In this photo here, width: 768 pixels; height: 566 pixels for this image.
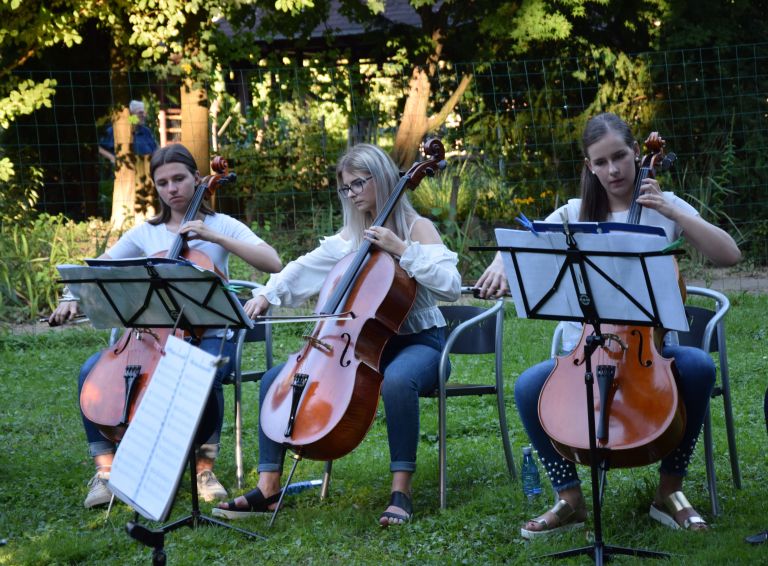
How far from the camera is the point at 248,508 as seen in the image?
3605 mm

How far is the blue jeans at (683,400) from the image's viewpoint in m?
3.15

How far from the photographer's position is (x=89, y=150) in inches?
401

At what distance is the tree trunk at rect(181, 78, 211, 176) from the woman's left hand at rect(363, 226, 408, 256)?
547 cm

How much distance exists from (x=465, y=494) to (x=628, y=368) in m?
1.03

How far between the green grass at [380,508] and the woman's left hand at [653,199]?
0.97 metres

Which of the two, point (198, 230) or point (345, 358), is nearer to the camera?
point (345, 358)

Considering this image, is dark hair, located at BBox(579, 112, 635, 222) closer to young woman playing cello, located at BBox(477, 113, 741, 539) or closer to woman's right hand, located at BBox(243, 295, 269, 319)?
young woman playing cello, located at BBox(477, 113, 741, 539)

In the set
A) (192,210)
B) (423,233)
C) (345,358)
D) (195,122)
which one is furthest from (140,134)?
(345,358)

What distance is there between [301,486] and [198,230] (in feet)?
3.43

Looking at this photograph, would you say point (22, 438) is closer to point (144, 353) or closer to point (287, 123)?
point (144, 353)

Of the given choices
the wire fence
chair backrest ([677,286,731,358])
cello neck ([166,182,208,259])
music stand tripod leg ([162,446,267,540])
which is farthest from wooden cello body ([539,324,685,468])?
the wire fence

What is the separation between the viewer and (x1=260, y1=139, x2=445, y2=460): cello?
3.27m

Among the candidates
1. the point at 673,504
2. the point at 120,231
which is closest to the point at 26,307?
the point at 120,231

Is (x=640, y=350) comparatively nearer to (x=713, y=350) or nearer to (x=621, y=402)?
(x=621, y=402)
